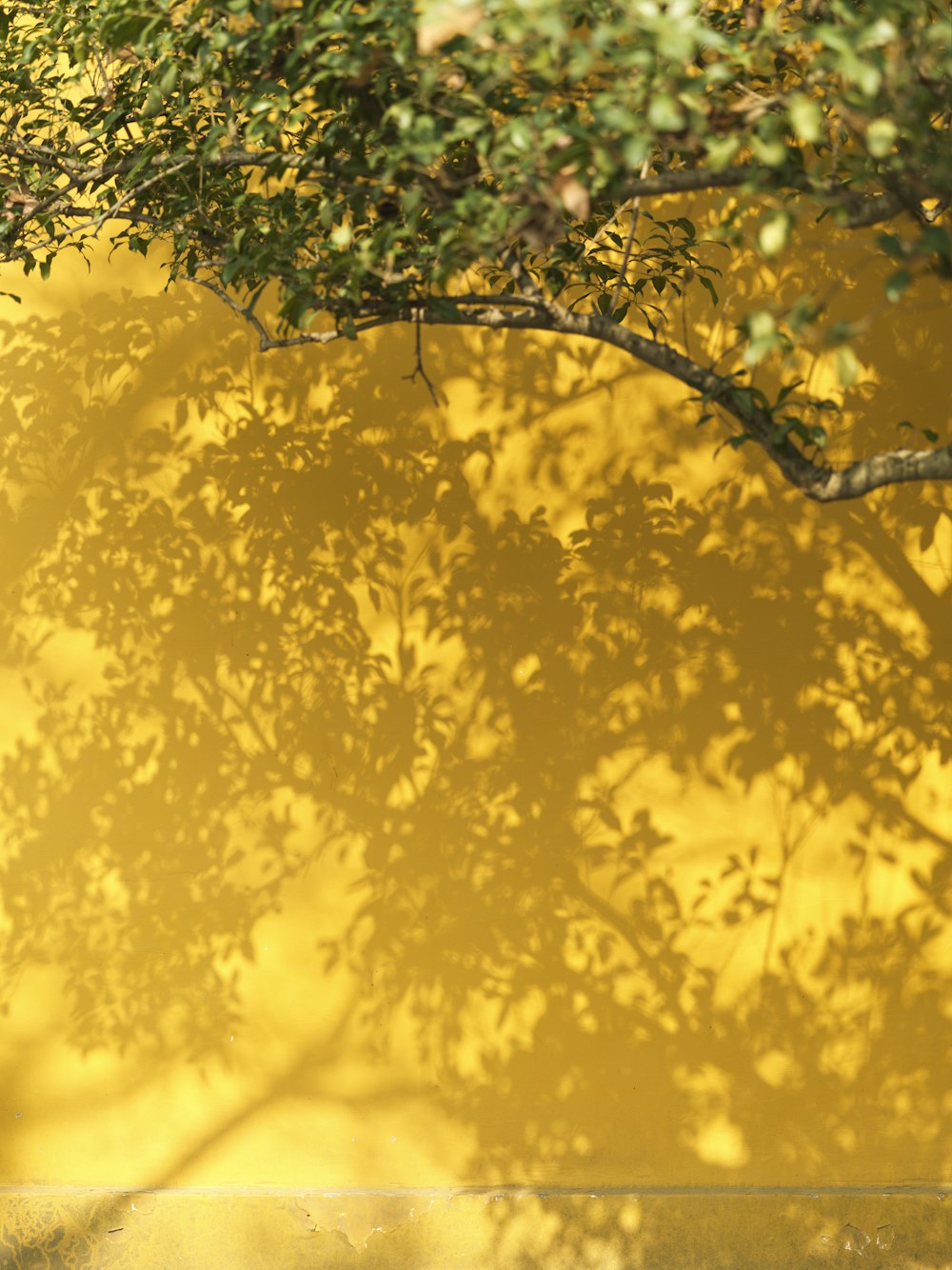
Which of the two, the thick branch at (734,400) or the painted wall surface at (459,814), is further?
the painted wall surface at (459,814)

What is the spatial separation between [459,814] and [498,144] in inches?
85.6

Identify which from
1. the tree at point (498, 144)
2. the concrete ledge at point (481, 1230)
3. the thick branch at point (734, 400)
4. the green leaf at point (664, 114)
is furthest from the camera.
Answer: the concrete ledge at point (481, 1230)

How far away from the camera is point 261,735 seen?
398 cm

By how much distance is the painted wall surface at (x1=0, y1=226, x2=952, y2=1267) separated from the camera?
12.7ft

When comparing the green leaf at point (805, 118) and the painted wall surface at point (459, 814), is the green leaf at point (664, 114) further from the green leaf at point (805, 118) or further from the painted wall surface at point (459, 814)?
the painted wall surface at point (459, 814)

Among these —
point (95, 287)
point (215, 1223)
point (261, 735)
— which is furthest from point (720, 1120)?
point (95, 287)

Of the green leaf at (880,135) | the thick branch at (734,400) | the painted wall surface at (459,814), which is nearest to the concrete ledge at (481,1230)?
the painted wall surface at (459,814)

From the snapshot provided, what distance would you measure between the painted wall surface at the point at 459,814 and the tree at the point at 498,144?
59 centimetres

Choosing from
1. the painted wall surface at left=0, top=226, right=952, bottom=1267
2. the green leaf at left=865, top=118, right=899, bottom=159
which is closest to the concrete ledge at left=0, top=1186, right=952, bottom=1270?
the painted wall surface at left=0, top=226, right=952, bottom=1267

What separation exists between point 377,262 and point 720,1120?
260cm

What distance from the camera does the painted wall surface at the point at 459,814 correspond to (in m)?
3.86

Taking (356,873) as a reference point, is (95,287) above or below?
above

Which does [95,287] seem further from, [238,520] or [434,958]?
[434,958]

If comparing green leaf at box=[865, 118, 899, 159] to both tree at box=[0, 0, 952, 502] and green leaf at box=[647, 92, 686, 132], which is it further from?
green leaf at box=[647, 92, 686, 132]
